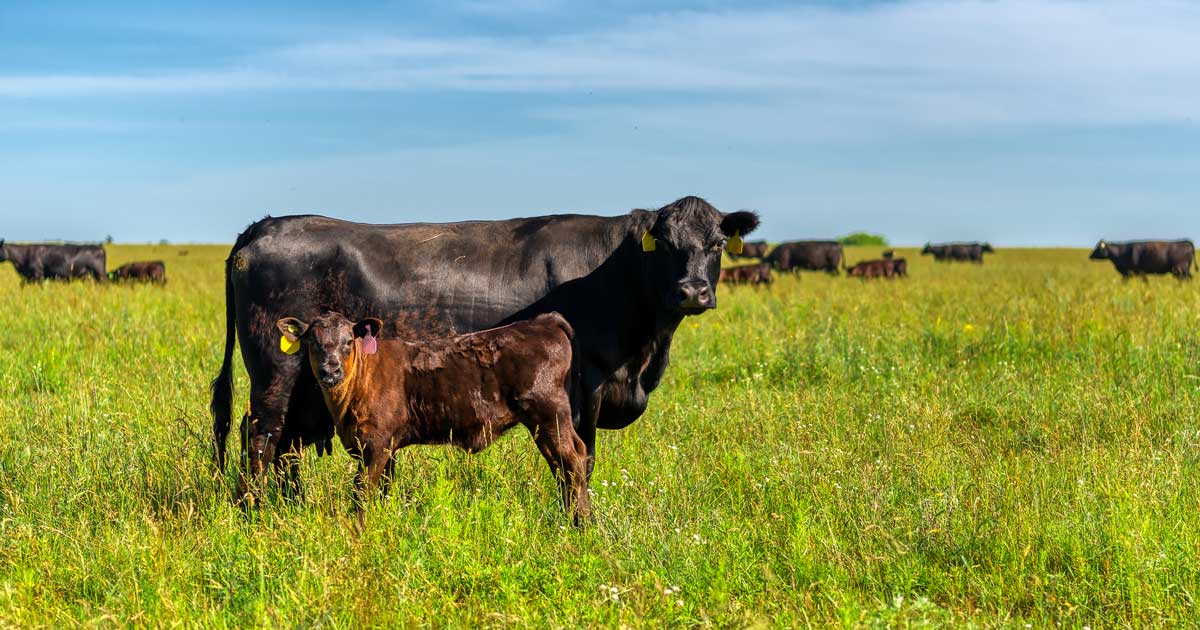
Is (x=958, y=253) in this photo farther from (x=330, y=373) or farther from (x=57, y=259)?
(x=330, y=373)

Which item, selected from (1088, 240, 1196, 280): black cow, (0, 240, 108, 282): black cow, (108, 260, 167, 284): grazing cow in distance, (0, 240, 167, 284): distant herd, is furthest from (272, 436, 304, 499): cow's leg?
(1088, 240, 1196, 280): black cow

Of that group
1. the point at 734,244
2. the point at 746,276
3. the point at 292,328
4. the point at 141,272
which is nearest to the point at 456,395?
the point at 292,328

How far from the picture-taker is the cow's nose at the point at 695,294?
20.0 ft

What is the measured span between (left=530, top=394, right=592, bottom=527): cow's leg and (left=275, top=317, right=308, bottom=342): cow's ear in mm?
1479

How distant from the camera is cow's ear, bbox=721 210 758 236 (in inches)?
264

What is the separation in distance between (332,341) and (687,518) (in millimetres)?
2279

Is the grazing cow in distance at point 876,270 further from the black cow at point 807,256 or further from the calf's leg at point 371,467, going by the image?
the calf's leg at point 371,467

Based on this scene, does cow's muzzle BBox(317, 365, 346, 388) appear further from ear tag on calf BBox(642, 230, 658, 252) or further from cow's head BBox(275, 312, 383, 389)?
ear tag on calf BBox(642, 230, 658, 252)

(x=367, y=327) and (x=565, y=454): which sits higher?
(x=367, y=327)

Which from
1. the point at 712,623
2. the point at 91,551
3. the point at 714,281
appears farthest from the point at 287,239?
the point at 712,623

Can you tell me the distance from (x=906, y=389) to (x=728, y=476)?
3506mm

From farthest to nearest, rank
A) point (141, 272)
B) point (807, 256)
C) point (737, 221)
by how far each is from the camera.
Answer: point (807, 256)
point (141, 272)
point (737, 221)

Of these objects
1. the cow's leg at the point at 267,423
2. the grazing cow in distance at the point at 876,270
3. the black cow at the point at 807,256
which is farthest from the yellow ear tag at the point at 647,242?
the black cow at the point at 807,256

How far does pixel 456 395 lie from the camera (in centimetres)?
587
